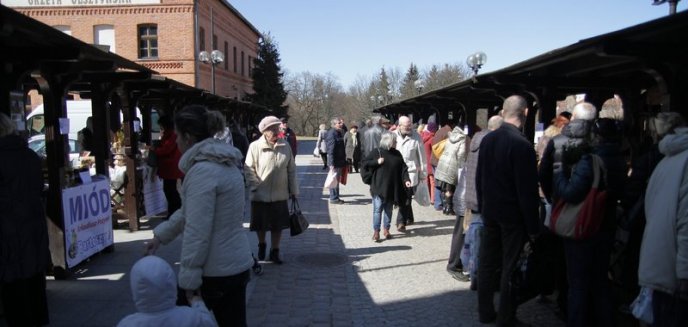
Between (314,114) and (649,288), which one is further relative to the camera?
(314,114)

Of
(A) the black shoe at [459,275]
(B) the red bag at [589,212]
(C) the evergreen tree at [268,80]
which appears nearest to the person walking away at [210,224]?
(B) the red bag at [589,212]

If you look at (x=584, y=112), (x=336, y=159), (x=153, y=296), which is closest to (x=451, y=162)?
(x=336, y=159)

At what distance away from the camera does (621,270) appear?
15.1 ft

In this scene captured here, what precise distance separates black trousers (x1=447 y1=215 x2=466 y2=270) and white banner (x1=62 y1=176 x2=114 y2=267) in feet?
14.5

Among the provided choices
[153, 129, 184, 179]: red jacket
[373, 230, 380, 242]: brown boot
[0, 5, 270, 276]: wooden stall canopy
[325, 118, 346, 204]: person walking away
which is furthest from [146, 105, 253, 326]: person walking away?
[325, 118, 346, 204]: person walking away

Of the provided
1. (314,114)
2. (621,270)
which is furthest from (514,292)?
(314,114)

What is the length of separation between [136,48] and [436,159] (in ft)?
72.4

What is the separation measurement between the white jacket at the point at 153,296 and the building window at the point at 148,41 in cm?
2816

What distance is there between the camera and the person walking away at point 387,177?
7871 mm

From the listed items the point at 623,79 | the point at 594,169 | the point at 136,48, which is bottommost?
the point at 594,169

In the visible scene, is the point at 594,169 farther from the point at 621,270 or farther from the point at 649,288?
the point at 621,270

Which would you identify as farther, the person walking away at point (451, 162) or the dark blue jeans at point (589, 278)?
the person walking away at point (451, 162)

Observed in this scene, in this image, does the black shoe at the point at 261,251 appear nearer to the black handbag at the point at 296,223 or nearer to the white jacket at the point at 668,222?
the black handbag at the point at 296,223

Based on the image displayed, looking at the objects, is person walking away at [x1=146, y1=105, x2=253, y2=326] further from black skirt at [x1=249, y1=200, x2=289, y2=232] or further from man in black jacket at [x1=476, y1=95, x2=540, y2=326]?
black skirt at [x1=249, y1=200, x2=289, y2=232]
